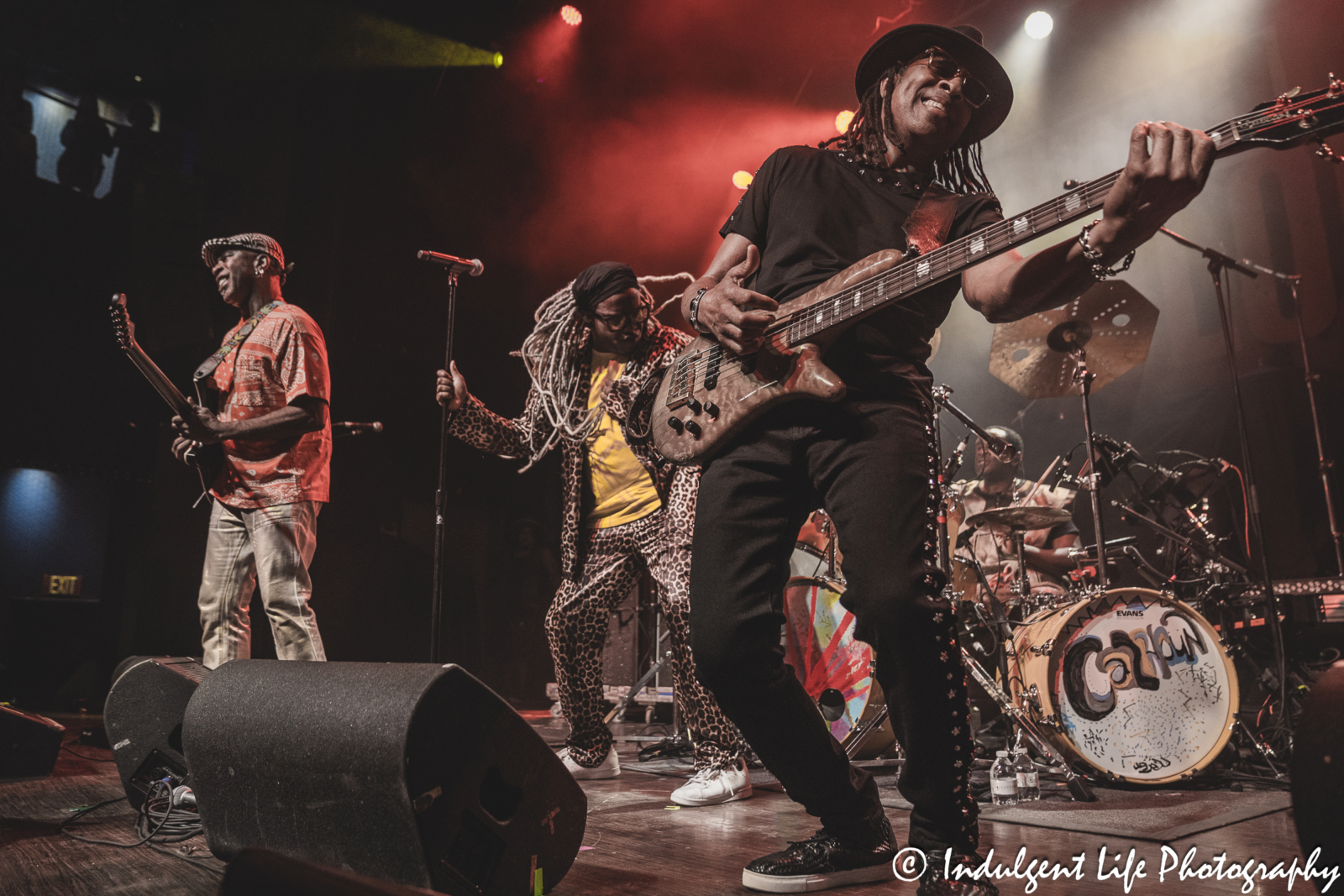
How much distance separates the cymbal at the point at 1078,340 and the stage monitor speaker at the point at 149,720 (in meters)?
5.42

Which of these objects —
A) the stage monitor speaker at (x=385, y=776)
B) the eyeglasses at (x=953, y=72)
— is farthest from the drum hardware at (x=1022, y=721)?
the stage monitor speaker at (x=385, y=776)

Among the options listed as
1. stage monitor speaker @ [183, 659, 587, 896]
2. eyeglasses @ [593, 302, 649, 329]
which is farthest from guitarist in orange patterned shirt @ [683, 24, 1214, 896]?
eyeglasses @ [593, 302, 649, 329]

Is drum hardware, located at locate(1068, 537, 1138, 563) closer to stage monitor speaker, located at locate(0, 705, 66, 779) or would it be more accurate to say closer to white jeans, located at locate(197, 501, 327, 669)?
white jeans, located at locate(197, 501, 327, 669)

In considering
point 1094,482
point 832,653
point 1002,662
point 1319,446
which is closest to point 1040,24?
point 1319,446

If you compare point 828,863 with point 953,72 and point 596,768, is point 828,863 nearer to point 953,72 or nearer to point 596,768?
point 953,72

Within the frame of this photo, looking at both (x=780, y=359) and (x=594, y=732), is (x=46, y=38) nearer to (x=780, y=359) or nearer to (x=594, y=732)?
(x=594, y=732)

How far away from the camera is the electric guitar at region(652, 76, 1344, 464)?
1.66m

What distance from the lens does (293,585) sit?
11.5ft

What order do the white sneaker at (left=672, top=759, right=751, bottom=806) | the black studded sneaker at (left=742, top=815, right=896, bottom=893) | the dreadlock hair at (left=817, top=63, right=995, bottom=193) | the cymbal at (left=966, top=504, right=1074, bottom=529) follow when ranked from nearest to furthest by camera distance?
the black studded sneaker at (left=742, top=815, right=896, bottom=893), the dreadlock hair at (left=817, top=63, right=995, bottom=193), the white sneaker at (left=672, top=759, right=751, bottom=806), the cymbal at (left=966, top=504, right=1074, bottom=529)

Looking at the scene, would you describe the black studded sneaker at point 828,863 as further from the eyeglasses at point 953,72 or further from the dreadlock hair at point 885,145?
the eyeglasses at point 953,72

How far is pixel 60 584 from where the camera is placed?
29.5 feet

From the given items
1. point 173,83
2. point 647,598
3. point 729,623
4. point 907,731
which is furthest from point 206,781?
point 173,83

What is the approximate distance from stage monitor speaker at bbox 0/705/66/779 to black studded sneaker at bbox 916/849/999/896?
12.2 feet

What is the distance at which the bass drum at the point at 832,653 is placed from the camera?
447cm
